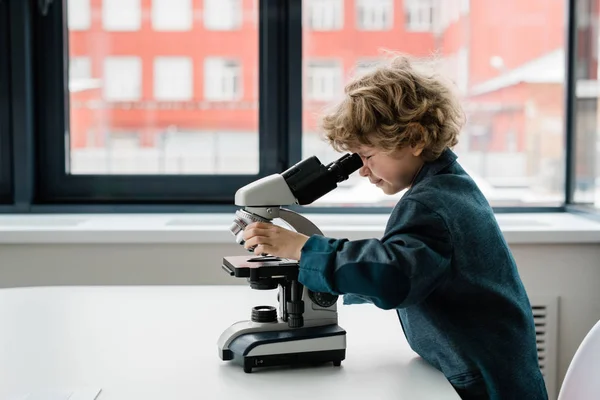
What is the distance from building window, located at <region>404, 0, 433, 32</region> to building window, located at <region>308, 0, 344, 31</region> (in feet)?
0.83

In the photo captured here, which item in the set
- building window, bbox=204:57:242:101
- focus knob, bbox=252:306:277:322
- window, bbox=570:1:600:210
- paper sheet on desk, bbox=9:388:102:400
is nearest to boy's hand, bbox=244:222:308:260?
focus knob, bbox=252:306:277:322

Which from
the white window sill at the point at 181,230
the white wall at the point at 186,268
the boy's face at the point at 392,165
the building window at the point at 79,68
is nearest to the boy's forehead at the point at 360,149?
the boy's face at the point at 392,165

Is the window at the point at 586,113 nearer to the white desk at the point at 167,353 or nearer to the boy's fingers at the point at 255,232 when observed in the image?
the white desk at the point at 167,353

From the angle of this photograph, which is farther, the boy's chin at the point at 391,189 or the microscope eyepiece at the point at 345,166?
the boy's chin at the point at 391,189

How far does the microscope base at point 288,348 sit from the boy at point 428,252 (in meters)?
0.09

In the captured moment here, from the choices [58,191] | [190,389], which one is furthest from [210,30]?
[190,389]

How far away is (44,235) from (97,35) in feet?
2.81

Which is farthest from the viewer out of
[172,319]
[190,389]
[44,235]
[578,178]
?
[578,178]

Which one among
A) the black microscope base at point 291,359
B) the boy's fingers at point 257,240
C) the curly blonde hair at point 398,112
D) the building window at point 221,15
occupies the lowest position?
the black microscope base at point 291,359

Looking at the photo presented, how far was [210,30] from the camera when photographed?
2.68 meters

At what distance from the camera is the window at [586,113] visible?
8.41 feet

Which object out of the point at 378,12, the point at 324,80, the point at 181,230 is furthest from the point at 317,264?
the point at 378,12

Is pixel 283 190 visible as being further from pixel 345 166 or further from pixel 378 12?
pixel 378 12

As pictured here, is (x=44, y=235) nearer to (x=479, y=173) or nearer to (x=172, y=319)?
(x=172, y=319)
